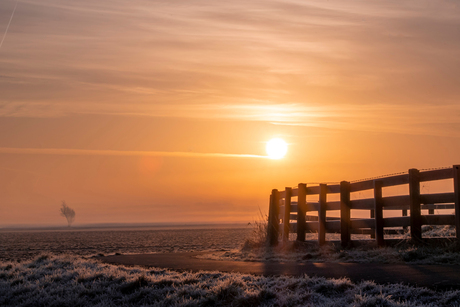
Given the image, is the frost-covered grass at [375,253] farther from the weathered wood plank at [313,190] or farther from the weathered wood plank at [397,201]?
the weathered wood plank at [313,190]

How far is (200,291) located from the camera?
8.41 metres

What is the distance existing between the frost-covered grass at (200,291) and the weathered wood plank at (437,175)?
5.45m

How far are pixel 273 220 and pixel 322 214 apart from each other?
3.34 metres

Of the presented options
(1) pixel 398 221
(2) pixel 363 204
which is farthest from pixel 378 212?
(2) pixel 363 204

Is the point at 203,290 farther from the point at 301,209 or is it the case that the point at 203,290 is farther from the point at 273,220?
the point at 273,220

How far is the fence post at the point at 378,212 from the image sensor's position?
43.8ft

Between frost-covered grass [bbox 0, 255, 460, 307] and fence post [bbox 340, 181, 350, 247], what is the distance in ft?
19.3

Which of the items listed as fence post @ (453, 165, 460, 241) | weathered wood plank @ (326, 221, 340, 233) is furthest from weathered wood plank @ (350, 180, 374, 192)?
fence post @ (453, 165, 460, 241)

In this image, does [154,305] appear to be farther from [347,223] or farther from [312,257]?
[347,223]

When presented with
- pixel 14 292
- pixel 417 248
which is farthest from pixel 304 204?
pixel 14 292

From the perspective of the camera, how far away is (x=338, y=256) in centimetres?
1277

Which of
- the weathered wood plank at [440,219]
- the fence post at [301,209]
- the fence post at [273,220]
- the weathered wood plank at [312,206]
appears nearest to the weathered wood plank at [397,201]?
the weathered wood plank at [440,219]

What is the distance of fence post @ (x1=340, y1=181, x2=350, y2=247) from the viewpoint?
1459cm

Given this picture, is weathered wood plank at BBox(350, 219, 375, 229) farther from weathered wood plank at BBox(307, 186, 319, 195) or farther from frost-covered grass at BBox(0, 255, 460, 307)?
frost-covered grass at BBox(0, 255, 460, 307)
